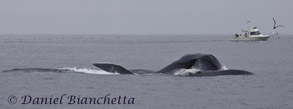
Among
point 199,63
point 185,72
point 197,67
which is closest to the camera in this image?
point 199,63

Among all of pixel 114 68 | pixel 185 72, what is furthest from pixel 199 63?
pixel 114 68

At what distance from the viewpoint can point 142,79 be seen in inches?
1309

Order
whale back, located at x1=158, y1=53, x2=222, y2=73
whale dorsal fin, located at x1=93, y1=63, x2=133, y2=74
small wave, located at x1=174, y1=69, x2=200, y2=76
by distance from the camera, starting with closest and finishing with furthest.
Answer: whale back, located at x1=158, y1=53, x2=222, y2=73 → small wave, located at x1=174, y1=69, x2=200, y2=76 → whale dorsal fin, located at x1=93, y1=63, x2=133, y2=74

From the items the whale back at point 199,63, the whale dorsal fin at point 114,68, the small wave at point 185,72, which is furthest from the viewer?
the whale dorsal fin at point 114,68

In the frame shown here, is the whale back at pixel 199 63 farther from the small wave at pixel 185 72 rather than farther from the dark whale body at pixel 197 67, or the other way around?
the small wave at pixel 185 72

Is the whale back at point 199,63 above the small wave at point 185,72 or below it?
above

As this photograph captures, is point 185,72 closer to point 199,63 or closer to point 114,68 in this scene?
point 199,63

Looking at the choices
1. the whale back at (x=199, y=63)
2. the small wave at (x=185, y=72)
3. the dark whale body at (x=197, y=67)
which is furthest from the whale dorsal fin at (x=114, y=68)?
the small wave at (x=185, y=72)

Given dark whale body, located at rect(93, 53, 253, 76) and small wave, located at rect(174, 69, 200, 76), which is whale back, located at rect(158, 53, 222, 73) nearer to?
dark whale body, located at rect(93, 53, 253, 76)

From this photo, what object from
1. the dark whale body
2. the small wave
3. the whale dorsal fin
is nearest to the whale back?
the dark whale body

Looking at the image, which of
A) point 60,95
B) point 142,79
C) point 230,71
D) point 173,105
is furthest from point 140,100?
point 230,71

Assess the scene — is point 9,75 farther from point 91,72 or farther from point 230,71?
point 230,71

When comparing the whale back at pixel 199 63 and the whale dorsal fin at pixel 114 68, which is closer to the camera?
the whale back at pixel 199 63

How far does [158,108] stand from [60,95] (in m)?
5.68
